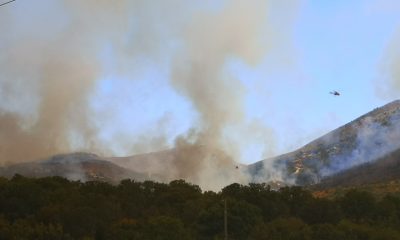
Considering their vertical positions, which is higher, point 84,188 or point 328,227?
point 84,188

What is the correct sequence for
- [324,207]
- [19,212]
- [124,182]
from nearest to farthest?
1. [19,212]
2. [324,207]
3. [124,182]

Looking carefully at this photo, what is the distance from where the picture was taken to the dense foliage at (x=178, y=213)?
79.3m

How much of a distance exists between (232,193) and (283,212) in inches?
492

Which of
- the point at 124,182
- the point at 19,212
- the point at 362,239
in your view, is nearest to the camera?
the point at 362,239

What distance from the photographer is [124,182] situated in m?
127

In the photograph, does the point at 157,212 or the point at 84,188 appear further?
the point at 84,188

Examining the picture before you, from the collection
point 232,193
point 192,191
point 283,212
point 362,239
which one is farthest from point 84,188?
point 362,239

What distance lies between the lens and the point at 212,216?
→ 9106 cm

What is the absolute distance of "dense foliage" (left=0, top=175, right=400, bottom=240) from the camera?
79.3m

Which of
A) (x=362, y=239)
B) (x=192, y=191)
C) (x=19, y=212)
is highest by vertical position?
(x=192, y=191)

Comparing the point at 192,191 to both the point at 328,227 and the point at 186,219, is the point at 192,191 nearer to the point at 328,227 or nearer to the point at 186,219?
the point at 186,219

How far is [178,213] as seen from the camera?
100 meters

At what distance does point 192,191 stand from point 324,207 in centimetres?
2886

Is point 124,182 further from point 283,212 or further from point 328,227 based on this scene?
point 328,227
